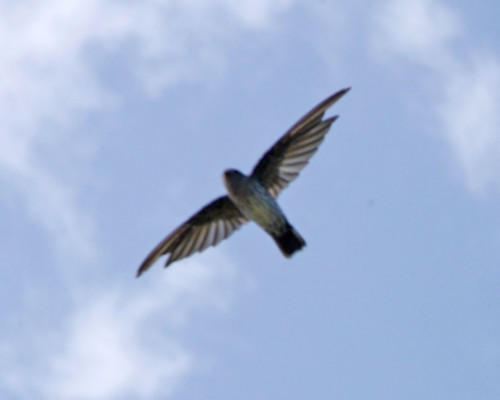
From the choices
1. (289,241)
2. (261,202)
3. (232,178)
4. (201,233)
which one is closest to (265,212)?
(261,202)

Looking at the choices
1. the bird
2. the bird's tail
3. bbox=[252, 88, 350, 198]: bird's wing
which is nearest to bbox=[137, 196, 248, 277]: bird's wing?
the bird

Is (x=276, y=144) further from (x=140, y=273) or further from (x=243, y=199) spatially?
(x=140, y=273)

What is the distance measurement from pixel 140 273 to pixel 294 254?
6.42 ft

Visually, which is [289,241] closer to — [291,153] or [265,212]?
[265,212]

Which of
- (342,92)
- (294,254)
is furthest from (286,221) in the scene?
(342,92)

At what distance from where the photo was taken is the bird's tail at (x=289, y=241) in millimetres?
17906

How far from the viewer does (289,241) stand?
17938 mm

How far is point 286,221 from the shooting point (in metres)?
17.9

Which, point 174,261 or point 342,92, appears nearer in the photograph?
point 342,92

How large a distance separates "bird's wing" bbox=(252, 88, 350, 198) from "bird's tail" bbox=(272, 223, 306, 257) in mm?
729

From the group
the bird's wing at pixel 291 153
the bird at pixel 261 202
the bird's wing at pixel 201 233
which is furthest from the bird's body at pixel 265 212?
the bird's wing at pixel 201 233

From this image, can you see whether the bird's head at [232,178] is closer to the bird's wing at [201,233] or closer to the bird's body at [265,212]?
the bird's body at [265,212]

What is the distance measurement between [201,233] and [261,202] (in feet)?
4.52

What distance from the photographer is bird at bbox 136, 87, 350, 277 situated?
706 inches
